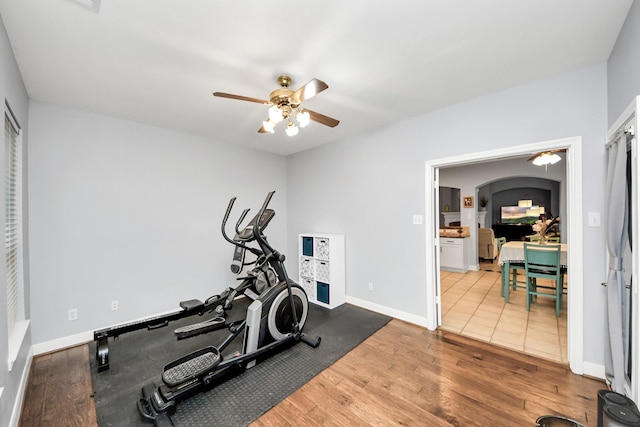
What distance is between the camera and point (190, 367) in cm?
205

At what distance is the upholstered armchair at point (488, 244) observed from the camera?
6.87 metres

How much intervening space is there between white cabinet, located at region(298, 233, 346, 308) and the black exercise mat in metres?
0.51

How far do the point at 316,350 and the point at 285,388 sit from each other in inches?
24.2

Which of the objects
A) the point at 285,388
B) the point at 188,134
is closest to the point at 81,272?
the point at 188,134

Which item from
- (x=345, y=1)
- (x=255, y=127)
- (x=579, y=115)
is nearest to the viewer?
(x=345, y=1)

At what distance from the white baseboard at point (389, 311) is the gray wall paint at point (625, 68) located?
2.55 m

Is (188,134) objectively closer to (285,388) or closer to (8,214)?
(8,214)

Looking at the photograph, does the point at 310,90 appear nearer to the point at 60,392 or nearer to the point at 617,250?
the point at 617,250

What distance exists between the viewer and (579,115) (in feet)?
7.11

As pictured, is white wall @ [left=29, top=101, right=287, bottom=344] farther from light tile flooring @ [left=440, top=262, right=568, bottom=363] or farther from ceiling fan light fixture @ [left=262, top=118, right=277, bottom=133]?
light tile flooring @ [left=440, top=262, right=568, bottom=363]

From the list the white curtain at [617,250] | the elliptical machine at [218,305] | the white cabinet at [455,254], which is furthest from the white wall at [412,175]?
the white cabinet at [455,254]

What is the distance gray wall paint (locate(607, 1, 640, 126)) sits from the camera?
150 centimetres

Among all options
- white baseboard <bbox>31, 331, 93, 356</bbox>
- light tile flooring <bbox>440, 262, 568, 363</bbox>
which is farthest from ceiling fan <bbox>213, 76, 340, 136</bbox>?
white baseboard <bbox>31, 331, 93, 356</bbox>

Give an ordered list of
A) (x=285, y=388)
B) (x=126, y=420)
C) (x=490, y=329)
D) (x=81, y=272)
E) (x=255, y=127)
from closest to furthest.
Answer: (x=126, y=420) < (x=285, y=388) < (x=81, y=272) < (x=490, y=329) < (x=255, y=127)
